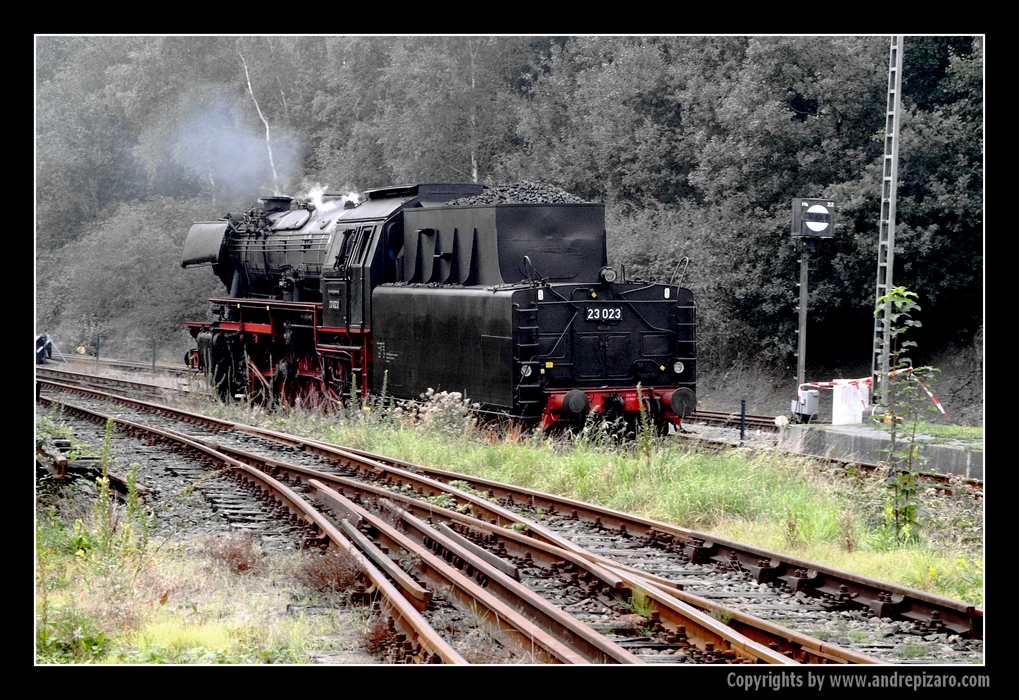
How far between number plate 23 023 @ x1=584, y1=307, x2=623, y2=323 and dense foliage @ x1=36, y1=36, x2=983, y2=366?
32.5ft

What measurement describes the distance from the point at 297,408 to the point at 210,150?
27.3m

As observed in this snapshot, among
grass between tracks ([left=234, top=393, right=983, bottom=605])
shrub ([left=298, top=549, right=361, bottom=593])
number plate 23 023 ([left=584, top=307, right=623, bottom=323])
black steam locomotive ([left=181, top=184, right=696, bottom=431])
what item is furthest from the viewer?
number plate 23 023 ([left=584, top=307, right=623, bottom=323])

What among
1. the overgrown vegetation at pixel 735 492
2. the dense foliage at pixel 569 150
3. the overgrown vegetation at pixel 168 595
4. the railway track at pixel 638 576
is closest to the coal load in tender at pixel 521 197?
the overgrown vegetation at pixel 735 492

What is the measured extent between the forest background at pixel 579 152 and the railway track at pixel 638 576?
13599 millimetres

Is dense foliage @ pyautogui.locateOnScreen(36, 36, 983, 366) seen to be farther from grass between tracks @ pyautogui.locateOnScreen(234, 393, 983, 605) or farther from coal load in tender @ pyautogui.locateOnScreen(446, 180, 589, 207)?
grass between tracks @ pyautogui.locateOnScreen(234, 393, 983, 605)

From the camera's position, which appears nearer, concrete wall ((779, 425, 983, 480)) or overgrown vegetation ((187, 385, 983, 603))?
overgrown vegetation ((187, 385, 983, 603))

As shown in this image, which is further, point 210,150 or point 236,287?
point 210,150

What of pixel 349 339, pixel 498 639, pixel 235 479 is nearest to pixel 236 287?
pixel 349 339

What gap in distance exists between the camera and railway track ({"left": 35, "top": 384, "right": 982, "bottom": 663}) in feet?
17.9
